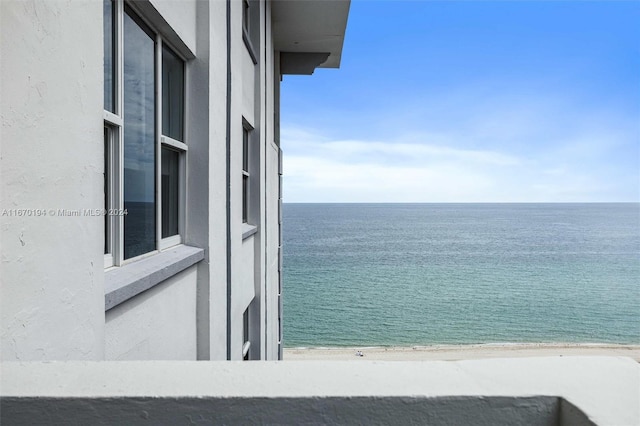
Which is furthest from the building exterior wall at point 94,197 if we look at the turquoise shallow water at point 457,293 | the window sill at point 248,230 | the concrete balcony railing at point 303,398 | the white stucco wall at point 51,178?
the turquoise shallow water at point 457,293

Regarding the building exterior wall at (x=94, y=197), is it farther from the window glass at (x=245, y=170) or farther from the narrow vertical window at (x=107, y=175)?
the window glass at (x=245, y=170)

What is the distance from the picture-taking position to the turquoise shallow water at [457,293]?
3781cm

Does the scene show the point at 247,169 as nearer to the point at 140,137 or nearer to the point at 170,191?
the point at 170,191

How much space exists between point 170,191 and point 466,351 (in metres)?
29.7

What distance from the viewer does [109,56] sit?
3197mm

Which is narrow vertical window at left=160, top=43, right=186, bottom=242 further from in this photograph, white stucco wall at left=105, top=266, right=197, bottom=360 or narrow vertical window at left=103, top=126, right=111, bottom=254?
narrow vertical window at left=103, top=126, right=111, bottom=254

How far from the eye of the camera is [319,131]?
16275 cm

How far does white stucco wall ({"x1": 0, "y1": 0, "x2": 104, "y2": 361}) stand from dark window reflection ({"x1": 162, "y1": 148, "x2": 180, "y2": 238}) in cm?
190

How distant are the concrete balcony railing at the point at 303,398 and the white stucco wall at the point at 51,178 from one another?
51 cm

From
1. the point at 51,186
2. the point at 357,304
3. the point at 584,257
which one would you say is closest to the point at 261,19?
the point at 51,186

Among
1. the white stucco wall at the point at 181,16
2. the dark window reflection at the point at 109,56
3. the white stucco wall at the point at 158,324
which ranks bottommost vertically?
the white stucco wall at the point at 158,324

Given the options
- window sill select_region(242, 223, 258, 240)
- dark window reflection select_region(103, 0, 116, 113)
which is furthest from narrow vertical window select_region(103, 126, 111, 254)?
window sill select_region(242, 223, 258, 240)

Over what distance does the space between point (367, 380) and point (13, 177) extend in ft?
4.84

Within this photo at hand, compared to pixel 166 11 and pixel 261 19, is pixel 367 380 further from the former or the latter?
pixel 261 19
